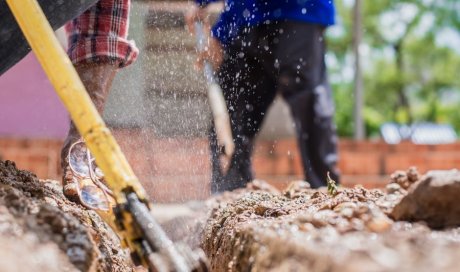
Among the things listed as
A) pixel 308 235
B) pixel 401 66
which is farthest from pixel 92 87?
pixel 401 66

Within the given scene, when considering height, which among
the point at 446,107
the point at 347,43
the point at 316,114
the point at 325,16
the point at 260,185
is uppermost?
the point at 347,43

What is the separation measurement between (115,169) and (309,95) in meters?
2.32

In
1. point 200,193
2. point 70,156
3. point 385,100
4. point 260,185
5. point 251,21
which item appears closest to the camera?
point 70,156

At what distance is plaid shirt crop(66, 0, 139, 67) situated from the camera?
2.17m

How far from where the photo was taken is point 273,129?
9.19 m

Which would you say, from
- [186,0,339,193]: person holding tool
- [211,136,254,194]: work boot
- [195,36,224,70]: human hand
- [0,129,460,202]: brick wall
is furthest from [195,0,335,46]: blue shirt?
[0,129,460,202]: brick wall

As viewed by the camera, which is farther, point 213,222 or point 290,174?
point 290,174

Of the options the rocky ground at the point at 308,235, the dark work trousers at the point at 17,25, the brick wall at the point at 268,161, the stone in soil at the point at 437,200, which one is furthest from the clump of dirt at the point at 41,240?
the brick wall at the point at 268,161

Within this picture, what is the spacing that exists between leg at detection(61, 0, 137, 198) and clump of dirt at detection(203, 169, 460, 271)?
66 centimetres

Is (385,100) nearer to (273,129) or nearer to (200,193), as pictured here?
(273,129)

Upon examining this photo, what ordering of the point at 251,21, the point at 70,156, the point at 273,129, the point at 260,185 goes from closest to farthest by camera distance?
the point at 70,156 < the point at 260,185 < the point at 251,21 < the point at 273,129

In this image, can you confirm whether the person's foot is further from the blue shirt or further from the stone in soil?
the blue shirt

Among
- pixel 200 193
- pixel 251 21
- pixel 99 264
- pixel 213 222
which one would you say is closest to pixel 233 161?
pixel 200 193

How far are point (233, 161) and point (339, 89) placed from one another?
18068 millimetres
